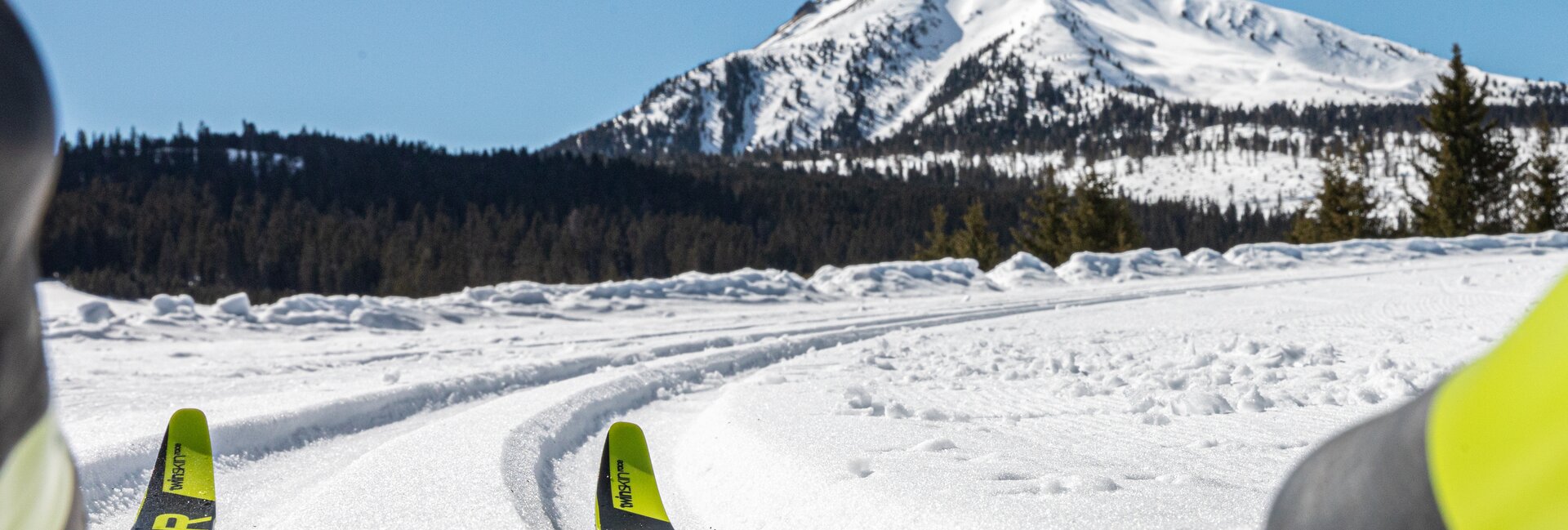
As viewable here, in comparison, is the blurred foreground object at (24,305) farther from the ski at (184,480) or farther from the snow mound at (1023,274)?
the snow mound at (1023,274)

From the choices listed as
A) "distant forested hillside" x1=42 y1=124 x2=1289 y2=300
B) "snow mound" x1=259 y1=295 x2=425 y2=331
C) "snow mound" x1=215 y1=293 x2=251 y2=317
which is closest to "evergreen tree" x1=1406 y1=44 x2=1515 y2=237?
"snow mound" x1=259 y1=295 x2=425 y2=331

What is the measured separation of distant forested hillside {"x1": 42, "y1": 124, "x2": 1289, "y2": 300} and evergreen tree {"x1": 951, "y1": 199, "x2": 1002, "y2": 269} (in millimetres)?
25856

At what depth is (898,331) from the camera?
32.1 ft

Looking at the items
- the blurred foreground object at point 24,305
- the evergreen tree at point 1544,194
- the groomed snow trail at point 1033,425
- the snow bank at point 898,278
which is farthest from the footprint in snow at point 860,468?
the evergreen tree at point 1544,194

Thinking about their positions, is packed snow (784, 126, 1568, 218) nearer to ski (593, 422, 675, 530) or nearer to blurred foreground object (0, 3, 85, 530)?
ski (593, 422, 675, 530)

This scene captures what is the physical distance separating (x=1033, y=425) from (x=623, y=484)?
211 centimetres

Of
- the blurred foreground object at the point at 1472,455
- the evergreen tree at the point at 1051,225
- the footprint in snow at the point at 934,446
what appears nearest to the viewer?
the blurred foreground object at the point at 1472,455

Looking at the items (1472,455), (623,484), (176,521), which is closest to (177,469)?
(176,521)

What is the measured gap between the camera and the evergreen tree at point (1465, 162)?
88.8ft

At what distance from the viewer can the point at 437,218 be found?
3118 inches

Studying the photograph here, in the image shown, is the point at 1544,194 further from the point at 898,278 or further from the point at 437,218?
the point at 437,218

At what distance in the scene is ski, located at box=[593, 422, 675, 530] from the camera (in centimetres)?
265

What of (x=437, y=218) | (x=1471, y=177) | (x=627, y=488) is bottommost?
(x=627, y=488)

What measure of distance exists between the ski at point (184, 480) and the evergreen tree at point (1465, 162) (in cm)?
3208
